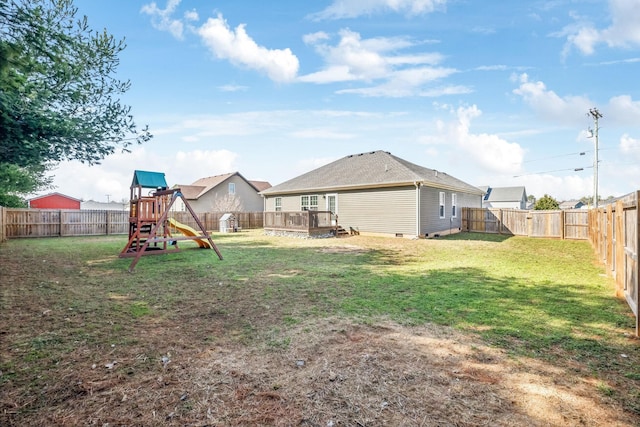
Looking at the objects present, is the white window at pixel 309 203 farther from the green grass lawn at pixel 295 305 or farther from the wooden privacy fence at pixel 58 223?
the green grass lawn at pixel 295 305

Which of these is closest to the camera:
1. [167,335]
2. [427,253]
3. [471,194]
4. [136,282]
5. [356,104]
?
[167,335]

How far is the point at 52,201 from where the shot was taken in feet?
119

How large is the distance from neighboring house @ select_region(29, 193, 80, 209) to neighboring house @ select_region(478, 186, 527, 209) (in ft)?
193

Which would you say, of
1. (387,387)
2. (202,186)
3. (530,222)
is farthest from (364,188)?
(202,186)

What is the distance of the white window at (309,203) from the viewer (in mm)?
19906

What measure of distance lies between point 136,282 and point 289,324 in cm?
445

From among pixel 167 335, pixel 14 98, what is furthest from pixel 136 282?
pixel 14 98

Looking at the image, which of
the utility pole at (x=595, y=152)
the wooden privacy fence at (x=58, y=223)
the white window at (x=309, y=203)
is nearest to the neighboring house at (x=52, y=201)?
the wooden privacy fence at (x=58, y=223)

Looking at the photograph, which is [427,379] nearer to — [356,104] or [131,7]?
[131,7]

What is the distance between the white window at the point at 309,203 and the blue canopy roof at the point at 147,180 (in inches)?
406

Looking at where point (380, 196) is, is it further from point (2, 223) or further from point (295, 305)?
point (2, 223)

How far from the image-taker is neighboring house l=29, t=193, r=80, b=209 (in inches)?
1403

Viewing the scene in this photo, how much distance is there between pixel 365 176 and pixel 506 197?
43.9 meters

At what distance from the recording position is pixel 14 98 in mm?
7254
